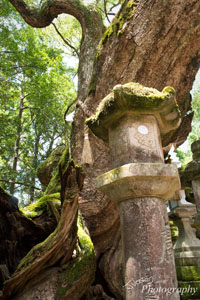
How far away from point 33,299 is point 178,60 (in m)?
3.61

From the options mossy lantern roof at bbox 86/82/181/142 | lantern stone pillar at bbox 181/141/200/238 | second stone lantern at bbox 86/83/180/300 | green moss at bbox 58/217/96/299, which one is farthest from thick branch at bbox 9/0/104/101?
green moss at bbox 58/217/96/299

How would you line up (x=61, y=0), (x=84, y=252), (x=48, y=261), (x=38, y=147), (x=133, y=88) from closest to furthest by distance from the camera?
(x=133, y=88), (x=48, y=261), (x=84, y=252), (x=61, y=0), (x=38, y=147)

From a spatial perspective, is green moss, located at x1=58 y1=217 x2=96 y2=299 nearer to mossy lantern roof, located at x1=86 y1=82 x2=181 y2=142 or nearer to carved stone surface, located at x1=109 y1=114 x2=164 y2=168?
carved stone surface, located at x1=109 y1=114 x2=164 y2=168

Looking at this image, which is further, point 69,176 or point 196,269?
point 196,269

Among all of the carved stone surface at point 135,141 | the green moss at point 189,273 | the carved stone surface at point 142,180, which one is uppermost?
the carved stone surface at point 135,141

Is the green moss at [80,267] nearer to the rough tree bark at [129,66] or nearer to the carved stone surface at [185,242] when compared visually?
the rough tree bark at [129,66]

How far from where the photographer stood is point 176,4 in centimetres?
366

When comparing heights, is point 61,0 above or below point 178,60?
above

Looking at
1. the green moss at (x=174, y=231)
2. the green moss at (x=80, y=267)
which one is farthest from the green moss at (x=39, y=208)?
the green moss at (x=174, y=231)

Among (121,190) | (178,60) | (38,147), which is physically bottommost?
(121,190)

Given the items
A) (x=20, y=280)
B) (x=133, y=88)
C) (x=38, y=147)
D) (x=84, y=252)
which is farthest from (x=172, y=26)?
(x=38, y=147)

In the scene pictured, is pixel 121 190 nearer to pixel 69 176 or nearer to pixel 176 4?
pixel 69 176

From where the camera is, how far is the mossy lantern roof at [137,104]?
2396 mm

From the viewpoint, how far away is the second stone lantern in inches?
79.3
